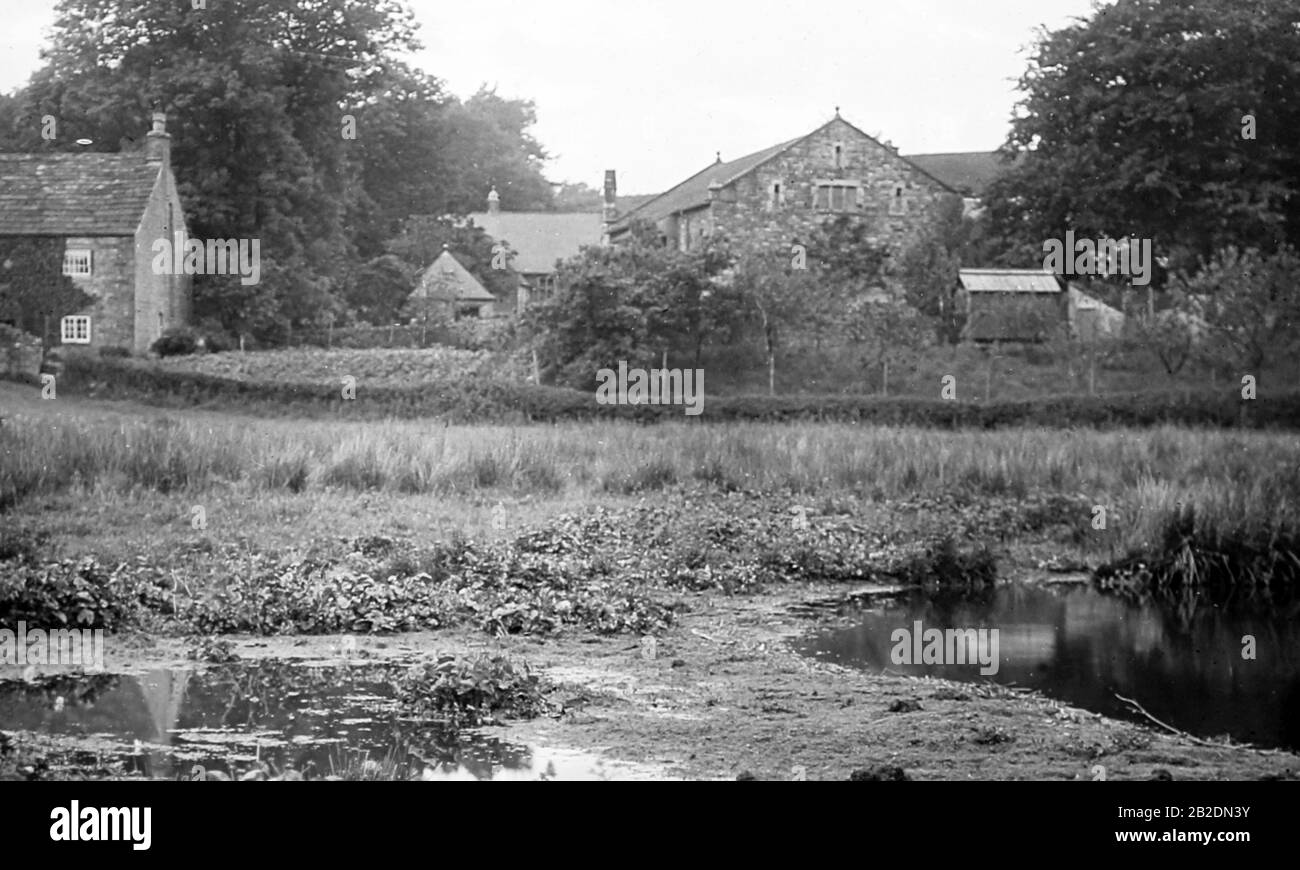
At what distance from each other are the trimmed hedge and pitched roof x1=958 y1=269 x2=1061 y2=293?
773 cm

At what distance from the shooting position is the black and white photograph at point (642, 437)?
23.5ft

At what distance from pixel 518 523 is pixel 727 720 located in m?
6.03

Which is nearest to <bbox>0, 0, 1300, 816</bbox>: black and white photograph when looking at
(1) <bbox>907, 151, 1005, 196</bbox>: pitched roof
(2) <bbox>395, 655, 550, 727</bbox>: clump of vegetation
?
(2) <bbox>395, 655, 550, 727</bbox>: clump of vegetation

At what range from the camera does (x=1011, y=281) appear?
29734 mm

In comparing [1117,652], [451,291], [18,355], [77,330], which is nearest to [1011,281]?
[451,291]

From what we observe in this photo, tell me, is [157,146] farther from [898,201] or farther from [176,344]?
[898,201]

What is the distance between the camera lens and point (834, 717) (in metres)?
7.27

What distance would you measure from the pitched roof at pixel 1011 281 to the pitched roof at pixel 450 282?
520 inches

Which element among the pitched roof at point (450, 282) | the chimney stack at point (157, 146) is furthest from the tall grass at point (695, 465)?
the pitched roof at point (450, 282)

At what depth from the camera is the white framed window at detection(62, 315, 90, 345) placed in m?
27.6

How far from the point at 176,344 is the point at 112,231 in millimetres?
2313

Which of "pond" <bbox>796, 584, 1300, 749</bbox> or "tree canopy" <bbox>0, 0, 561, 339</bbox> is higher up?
"tree canopy" <bbox>0, 0, 561, 339</bbox>

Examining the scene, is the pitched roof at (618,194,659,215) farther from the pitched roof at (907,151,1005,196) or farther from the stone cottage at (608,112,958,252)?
the stone cottage at (608,112,958,252)
